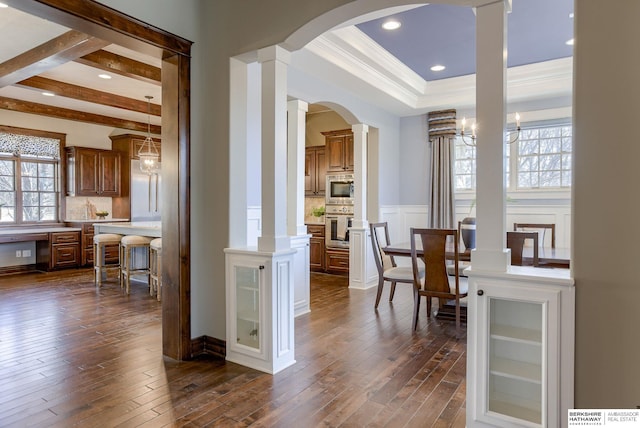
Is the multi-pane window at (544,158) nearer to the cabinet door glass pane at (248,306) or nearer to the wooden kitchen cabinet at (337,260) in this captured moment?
the wooden kitchen cabinet at (337,260)

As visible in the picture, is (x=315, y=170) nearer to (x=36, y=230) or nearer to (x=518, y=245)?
(x=518, y=245)

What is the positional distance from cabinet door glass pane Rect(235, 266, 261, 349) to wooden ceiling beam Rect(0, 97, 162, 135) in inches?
238

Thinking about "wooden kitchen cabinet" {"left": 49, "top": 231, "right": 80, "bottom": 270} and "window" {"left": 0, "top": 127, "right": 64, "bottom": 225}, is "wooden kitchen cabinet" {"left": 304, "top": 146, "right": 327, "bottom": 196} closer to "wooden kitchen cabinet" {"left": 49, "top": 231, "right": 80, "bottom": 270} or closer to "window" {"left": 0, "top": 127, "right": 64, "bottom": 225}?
"wooden kitchen cabinet" {"left": 49, "top": 231, "right": 80, "bottom": 270}

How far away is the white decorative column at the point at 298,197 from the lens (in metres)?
4.31

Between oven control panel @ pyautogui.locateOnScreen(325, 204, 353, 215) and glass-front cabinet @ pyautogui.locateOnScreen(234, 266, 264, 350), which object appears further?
oven control panel @ pyautogui.locateOnScreen(325, 204, 353, 215)

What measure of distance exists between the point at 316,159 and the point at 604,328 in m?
5.86

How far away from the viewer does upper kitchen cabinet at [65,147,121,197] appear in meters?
7.46

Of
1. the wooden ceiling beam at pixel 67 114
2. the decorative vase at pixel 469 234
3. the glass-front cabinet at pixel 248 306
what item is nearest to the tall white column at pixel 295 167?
the glass-front cabinet at pixel 248 306

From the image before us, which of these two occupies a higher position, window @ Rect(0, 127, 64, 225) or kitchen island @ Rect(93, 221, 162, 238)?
window @ Rect(0, 127, 64, 225)

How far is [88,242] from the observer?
7289 mm

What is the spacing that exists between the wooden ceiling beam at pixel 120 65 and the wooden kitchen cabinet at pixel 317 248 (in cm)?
343

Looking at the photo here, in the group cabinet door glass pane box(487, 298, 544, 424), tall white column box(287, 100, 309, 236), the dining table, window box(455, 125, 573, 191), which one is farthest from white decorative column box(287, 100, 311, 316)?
window box(455, 125, 573, 191)

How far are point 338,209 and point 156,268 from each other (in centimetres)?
304

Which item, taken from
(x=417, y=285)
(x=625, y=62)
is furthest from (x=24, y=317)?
(x=625, y=62)
